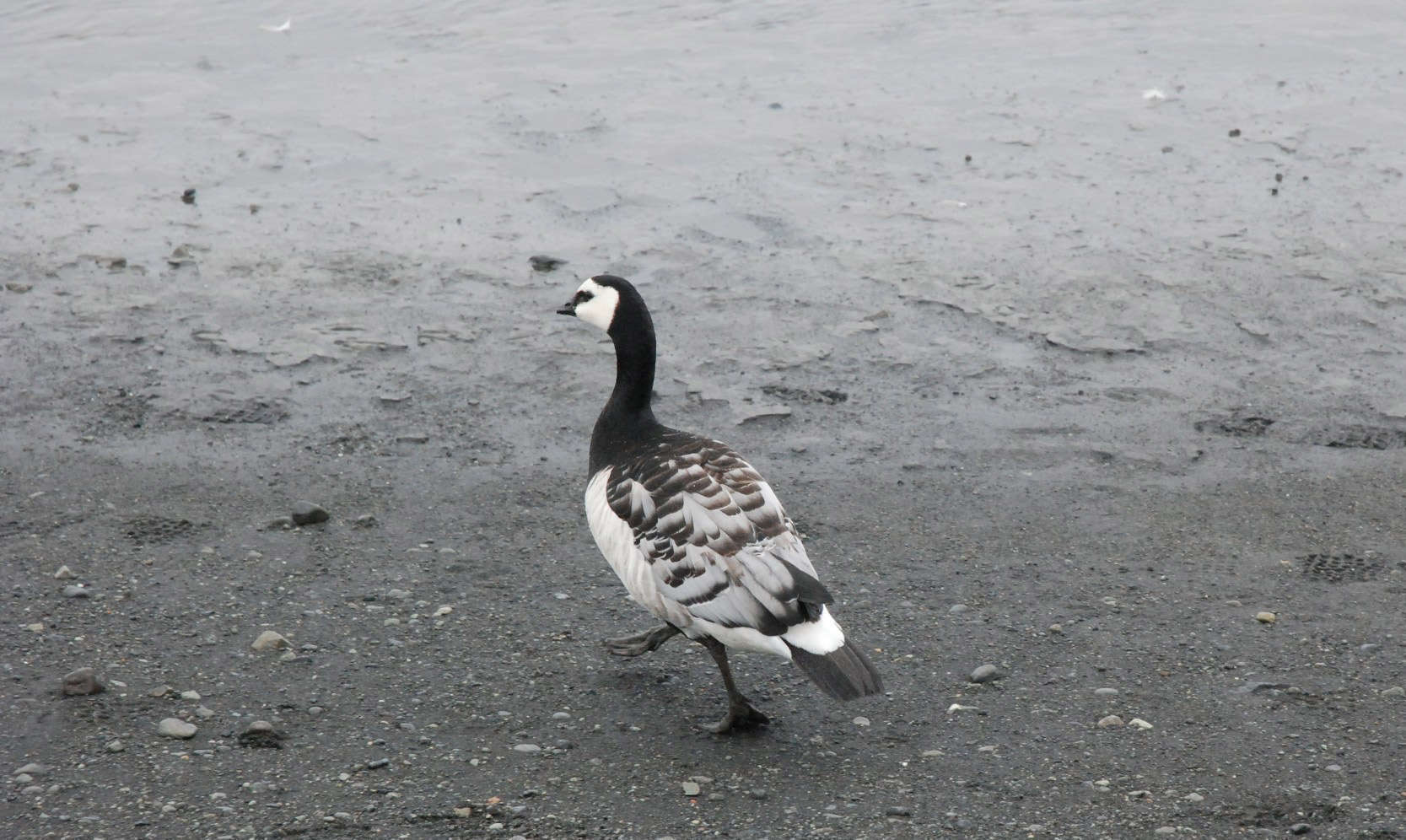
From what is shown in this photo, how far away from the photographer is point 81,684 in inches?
211

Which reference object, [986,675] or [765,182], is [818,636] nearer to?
[986,675]

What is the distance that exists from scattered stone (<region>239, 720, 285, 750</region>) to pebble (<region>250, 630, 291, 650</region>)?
0.60 meters

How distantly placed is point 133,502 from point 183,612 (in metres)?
1.18

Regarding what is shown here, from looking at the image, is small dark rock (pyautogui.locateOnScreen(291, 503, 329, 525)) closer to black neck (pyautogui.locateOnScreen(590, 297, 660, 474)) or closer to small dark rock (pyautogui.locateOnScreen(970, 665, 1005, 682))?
black neck (pyautogui.locateOnScreen(590, 297, 660, 474))

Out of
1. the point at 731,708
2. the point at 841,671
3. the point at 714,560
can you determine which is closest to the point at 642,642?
the point at 731,708

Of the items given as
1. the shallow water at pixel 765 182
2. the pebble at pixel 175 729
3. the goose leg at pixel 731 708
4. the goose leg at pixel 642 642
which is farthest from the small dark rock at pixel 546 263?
the pebble at pixel 175 729

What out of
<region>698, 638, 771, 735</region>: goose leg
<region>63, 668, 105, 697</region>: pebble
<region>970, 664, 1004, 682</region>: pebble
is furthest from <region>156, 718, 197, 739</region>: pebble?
<region>970, 664, 1004, 682</region>: pebble

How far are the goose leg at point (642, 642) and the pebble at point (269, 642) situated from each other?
4.43 feet

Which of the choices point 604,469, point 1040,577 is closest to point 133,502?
point 604,469

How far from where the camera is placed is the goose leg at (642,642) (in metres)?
5.89

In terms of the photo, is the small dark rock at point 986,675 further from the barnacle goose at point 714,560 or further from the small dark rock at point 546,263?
the small dark rock at point 546,263

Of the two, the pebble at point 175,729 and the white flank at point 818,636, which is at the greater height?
the white flank at point 818,636

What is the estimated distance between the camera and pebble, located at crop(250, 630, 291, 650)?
228 inches

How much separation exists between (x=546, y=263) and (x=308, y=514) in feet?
12.2
